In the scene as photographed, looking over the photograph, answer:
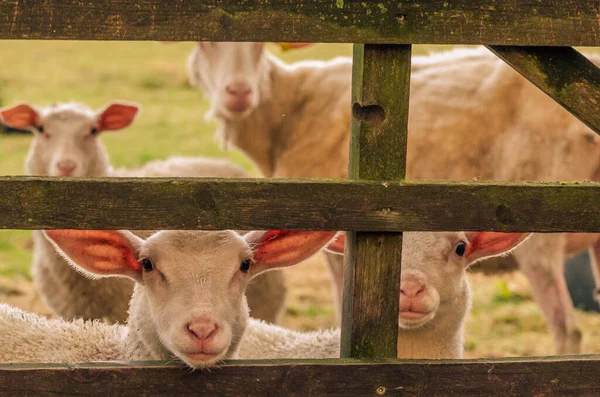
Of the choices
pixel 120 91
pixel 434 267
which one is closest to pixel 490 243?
pixel 434 267

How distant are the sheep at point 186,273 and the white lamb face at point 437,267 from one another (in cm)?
60

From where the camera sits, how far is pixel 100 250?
306cm

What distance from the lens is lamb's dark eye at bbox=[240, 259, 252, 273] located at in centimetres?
320

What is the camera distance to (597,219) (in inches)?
106

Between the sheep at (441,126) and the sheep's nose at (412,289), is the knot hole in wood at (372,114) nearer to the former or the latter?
the sheep's nose at (412,289)

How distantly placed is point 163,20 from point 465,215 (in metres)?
0.94

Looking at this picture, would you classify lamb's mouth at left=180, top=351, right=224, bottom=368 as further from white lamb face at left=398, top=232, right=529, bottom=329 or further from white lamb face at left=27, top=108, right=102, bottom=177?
white lamb face at left=27, top=108, right=102, bottom=177

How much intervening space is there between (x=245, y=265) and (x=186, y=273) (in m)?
0.21

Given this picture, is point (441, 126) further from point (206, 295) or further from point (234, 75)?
point (206, 295)

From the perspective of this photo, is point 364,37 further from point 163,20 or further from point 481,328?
point 481,328

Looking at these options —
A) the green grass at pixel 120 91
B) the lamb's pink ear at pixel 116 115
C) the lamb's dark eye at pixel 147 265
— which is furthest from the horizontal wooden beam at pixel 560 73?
the green grass at pixel 120 91

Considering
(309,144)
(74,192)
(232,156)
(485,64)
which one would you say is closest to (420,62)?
(485,64)

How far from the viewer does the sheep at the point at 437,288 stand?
352 centimetres

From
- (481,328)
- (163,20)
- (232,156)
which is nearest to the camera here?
(163,20)
